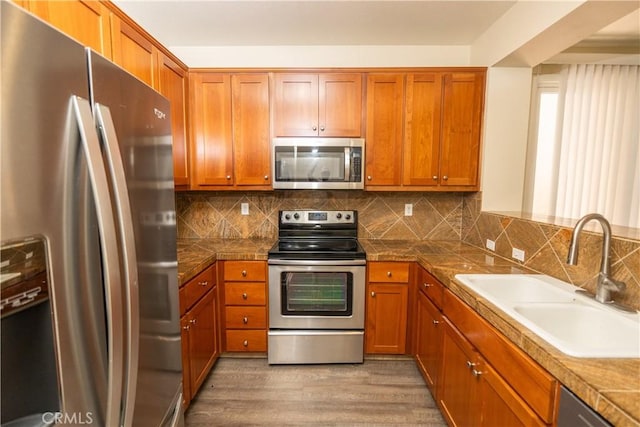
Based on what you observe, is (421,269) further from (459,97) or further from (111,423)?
(111,423)

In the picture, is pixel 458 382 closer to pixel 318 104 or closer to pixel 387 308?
pixel 387 308

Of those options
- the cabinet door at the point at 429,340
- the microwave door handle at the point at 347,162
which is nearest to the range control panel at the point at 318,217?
the microwave door handle at the point at 347,162

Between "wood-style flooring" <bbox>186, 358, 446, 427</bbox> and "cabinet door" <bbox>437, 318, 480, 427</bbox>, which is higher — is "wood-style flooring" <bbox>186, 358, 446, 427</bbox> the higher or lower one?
the lower one

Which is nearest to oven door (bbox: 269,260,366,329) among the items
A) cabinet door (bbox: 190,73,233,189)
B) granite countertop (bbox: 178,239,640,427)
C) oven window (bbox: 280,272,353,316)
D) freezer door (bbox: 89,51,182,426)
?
oven window (bbox: 280,272,353,316)

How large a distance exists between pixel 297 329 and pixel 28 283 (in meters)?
1.94

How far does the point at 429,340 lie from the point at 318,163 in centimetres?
154

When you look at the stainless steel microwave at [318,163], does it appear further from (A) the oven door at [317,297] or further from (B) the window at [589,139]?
(B) the window at [589,139]

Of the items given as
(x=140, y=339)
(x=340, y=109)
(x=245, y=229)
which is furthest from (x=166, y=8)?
(x=140, y=339)

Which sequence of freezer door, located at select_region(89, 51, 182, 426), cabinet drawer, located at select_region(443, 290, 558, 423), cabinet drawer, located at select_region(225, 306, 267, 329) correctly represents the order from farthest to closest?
cabinet drawer, located at select_region(225, 306, 267, 329) → cabinet drawer, located at select_region(443, 290, 558, 423) → freezer door, located at select_region(89, 51, 182, 426)

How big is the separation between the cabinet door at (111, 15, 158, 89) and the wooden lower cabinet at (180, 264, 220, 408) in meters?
1.27

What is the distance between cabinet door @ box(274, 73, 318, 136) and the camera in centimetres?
239

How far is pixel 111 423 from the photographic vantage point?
0.72 m

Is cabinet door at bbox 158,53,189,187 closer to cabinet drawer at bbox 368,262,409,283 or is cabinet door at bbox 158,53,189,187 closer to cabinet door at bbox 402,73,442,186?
cabinet drawer at bbox 368,262,409,283
